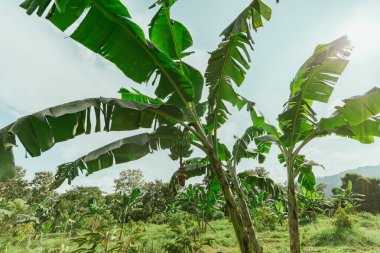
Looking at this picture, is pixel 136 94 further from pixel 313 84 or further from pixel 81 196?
pixel 81 196

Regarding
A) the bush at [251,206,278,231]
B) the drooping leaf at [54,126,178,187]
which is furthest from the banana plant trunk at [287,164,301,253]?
Answer: the bush at [251,206,278,231]

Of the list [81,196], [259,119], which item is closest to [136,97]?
[259,119]

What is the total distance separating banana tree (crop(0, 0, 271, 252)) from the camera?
2.88 metres

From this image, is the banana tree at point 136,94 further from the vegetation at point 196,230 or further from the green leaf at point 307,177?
the vegetation at point 196,230

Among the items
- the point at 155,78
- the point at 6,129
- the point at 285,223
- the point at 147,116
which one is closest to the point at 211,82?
the point at 155,78

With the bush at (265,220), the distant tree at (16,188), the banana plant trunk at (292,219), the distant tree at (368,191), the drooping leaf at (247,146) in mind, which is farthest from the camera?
the distant tree at (16,188)

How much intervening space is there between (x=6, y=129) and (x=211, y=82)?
9.72 feet

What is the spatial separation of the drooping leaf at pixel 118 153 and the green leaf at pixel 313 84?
2.16 metres

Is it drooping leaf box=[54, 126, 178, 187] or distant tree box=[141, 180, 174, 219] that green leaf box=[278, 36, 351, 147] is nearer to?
drooping leaf box=[54, 126, 178, 187]

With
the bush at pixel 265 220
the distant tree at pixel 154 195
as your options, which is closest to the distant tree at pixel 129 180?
the distant tree at pixel 154 195

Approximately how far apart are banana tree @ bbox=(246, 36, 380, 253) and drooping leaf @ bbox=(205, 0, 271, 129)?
995 millimetres

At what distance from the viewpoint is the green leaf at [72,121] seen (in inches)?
106

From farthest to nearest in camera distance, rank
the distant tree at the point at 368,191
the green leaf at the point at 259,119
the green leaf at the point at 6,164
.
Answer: the distant tree at the point at 368,191 < the green leaf at the point at 259,119 < the green leaf at the point at 6,164

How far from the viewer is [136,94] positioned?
488cm
